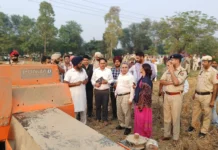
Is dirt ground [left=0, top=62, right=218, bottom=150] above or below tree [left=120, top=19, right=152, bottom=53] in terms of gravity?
below

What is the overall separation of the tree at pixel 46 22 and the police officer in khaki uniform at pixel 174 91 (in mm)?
37110

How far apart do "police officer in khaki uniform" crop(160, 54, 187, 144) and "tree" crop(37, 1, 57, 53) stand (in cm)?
3711

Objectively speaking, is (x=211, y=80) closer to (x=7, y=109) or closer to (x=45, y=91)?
(x=45, y=91)

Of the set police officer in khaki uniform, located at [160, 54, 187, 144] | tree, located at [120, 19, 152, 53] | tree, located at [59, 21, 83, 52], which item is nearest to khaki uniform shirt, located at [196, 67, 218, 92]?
police officer in khaki uniform, located at [160, 54, 187, 144]

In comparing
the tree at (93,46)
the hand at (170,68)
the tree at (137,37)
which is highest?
the tree at (137,37)

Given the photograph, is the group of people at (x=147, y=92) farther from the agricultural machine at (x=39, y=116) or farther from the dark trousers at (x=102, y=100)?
the agricultural machine at (x=39, y=116)

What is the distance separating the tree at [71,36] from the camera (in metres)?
52.2

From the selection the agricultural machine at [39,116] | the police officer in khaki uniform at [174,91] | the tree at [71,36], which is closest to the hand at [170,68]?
the police officer in khaki uniform at [174,91]

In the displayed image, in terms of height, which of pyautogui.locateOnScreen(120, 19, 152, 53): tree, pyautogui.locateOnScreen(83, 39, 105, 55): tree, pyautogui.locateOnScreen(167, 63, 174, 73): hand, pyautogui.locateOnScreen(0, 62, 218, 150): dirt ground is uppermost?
pyautogui.locateOnScreen(120, 19, 152, 53): tree

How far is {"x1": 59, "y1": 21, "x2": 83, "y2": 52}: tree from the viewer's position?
5225cm

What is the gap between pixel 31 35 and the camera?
46.8 m

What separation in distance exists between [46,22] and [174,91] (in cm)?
3764

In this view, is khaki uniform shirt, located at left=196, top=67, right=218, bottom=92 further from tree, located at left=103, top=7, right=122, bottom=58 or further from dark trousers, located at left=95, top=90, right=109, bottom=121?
tree, located at left=103, top=7, right=122, bottom=58

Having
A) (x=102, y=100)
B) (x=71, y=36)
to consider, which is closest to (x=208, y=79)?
(x=102, y=100)
